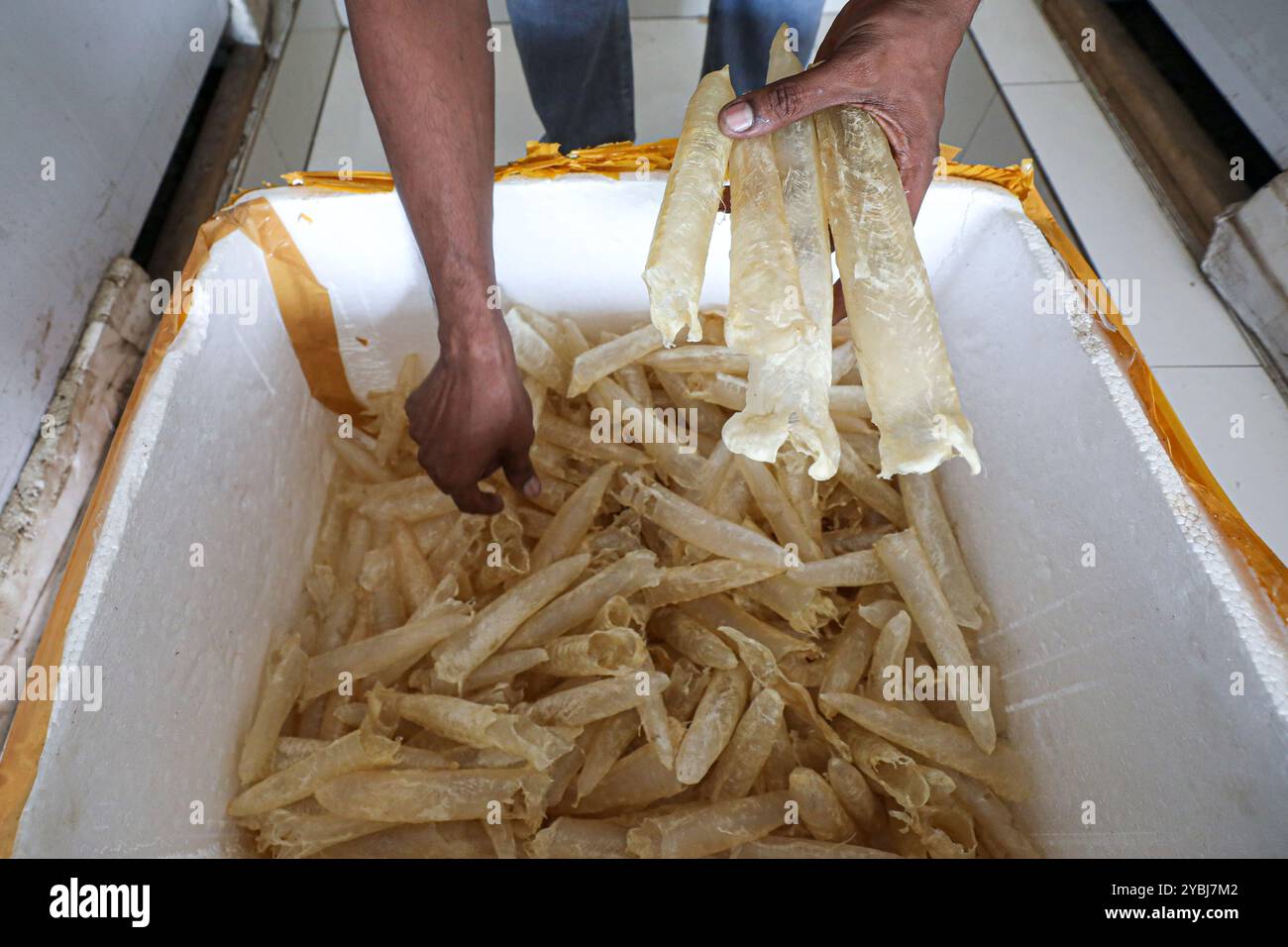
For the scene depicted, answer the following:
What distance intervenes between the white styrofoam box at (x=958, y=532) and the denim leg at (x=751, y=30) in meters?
0.64

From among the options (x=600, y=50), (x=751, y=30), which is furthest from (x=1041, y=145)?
(x=600, y=50)

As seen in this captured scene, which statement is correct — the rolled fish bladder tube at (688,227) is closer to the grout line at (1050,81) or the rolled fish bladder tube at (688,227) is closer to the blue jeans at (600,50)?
the blue jeans at (600,50)

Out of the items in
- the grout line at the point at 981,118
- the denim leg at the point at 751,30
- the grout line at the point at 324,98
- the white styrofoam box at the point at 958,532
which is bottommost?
the white styrofoam box at the point at 958,532

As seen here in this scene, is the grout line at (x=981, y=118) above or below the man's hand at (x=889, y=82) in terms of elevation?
above

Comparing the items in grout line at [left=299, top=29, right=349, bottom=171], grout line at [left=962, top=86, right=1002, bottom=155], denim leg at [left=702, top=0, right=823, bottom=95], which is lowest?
denim leg at [left=702, top=0, right=823, bottom=95]

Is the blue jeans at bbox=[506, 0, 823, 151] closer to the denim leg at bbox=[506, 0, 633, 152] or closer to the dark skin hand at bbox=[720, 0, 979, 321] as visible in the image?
the denim leg at bbox=[506, 0, 633, 152]

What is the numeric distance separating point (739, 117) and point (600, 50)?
1.08m

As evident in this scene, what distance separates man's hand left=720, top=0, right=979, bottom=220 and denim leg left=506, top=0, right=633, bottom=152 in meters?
0.82

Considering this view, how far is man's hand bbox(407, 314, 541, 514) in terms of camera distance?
3.01 feet

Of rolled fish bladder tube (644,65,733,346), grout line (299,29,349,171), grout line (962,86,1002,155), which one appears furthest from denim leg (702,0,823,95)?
grout line (299,29,349,171)

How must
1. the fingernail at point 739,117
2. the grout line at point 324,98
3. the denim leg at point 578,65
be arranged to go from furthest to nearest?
the grout line at point 324,98 → the denim leg at point 578,65 → the fingernail at point 739,117

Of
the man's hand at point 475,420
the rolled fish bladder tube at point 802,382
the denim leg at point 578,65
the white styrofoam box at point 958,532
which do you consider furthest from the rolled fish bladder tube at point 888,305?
the denim leg at point 578,65

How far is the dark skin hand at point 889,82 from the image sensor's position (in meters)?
0.67
